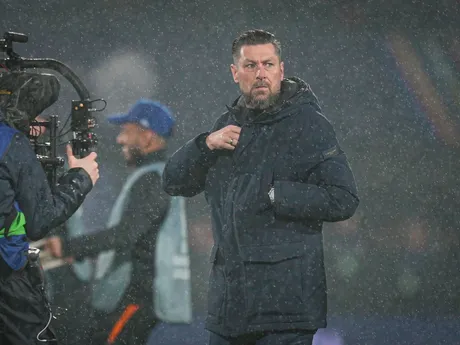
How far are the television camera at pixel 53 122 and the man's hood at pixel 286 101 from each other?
2.08 feet

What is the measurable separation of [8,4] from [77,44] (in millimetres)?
685

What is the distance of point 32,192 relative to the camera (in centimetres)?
317

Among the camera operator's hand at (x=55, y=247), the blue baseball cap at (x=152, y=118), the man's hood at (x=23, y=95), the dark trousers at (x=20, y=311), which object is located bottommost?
the camera operator's hand at (x=55, y=247)

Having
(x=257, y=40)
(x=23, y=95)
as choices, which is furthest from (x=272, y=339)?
(x=23, y=95)

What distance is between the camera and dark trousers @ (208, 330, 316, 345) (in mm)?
3115

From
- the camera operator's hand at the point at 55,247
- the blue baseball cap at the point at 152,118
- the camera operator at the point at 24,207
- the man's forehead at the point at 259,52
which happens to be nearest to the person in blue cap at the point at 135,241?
the blue baseball cap at the point at 152,118

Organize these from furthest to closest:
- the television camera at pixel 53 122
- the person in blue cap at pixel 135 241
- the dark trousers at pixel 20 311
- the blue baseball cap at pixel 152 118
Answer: the blue baseball cap at pixel 152 118
the person in blue cap at pixel 135 241
the television camera at pixel 53 122
the dark trousers at pixel 20 311

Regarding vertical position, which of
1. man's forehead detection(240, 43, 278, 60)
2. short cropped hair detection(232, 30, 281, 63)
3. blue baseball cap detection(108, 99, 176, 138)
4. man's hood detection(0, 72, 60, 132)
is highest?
short cropped hair detection(232, 30, 281, 63)

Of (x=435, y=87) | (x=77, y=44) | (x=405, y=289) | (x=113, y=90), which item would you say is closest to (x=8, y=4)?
(x=77, y=44)

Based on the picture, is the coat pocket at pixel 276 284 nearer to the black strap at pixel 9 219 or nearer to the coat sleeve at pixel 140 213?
the black strap at pixel 9 219

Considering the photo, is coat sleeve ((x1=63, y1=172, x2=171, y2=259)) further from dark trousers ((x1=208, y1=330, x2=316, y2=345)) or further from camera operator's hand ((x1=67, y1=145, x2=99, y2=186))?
dark trousers ((x1=208, y1=330, x2=316, y2=345))

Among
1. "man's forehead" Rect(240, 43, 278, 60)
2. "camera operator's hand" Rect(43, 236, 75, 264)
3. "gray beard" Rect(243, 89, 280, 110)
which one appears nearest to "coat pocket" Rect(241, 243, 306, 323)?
"gray beard" Rect(243, 89, 280, 110)

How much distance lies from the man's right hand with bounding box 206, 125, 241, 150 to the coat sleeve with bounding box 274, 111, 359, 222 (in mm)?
247

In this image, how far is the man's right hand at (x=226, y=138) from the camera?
3242mm
